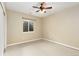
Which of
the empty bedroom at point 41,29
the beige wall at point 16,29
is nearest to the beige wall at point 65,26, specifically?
the empty bedroom at point 41,29

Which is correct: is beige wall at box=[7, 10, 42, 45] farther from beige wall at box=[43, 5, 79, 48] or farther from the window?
beige wall at box=[43, 5, 79, 48]

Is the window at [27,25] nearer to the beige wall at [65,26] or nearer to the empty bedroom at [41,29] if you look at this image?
the empty bedroom at [41,29]

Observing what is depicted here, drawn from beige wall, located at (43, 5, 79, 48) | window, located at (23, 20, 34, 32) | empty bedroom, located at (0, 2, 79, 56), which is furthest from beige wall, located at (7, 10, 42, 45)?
beige wall, located at (43, 5, 79, 48)

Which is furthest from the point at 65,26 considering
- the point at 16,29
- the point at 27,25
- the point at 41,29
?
the point at 16,29

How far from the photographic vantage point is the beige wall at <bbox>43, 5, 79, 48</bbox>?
323 cm

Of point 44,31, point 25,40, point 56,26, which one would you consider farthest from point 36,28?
point 56,26

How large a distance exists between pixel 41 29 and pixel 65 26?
99.1 inches

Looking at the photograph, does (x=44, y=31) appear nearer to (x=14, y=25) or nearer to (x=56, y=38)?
(x=56, y=38)

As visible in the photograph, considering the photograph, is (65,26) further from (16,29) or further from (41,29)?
(16,29)

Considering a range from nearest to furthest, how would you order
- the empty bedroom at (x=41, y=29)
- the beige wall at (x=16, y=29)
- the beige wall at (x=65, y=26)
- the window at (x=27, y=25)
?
the empty bedroom at (x=41, y=29), the beige wall at (x=65, y=26), the beige wall at (x=16, y=29), the window at (x=27, y=25)

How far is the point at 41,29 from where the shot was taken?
232 inches

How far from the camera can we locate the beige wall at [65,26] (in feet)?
10.6

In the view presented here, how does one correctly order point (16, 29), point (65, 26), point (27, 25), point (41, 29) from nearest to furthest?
point (65, 26) < point (16, 29) < point (27, 25) < point (41, 29)

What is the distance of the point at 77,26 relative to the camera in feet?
10.3
